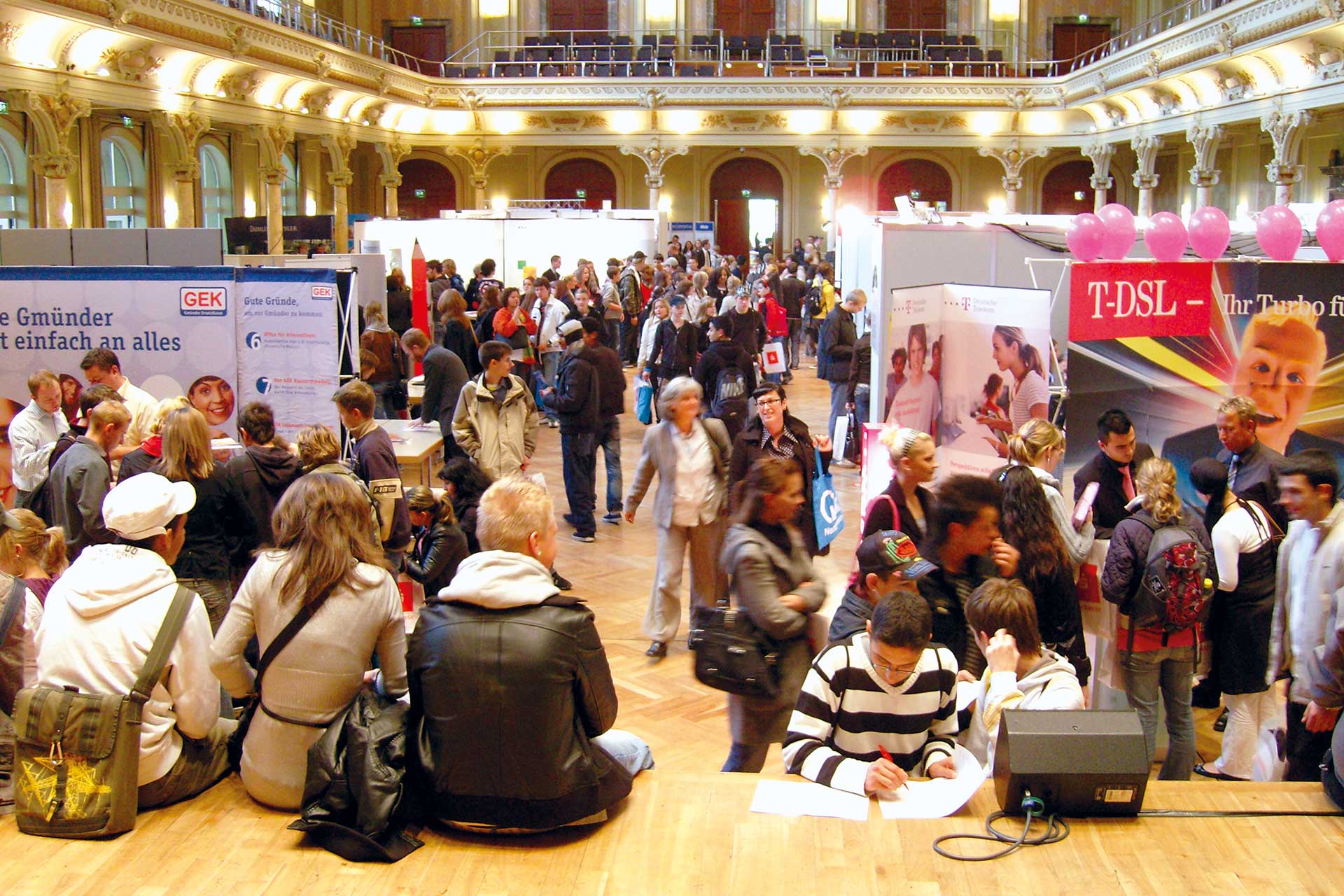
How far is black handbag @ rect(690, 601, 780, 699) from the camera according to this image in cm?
Result: 338

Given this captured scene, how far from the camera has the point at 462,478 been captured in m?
5.10

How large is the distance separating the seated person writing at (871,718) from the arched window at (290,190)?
22729 millimetres

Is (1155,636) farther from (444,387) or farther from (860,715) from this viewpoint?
(444,387)

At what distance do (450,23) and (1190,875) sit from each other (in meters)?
27.6

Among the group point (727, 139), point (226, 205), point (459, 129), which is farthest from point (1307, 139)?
point (226, 205)

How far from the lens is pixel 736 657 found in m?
3.38

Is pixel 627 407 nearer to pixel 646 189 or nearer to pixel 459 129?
pixel 459 129

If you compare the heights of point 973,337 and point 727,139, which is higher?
point 727,139

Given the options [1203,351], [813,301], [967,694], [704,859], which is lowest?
[704,859]

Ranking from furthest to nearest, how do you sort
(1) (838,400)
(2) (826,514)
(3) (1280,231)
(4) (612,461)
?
(1) (838,400)
(4) (612,461)
(3) (1280,231)
(2) (826,514)

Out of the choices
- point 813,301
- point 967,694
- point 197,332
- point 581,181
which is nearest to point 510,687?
point 967,694

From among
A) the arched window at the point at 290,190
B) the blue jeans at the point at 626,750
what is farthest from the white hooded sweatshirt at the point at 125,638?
the arched window at the point at 290,190

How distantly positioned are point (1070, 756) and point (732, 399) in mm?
4593

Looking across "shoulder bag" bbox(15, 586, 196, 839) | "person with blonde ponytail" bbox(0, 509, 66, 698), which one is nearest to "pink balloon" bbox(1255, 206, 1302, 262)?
"shoulder bag" bbox(15, 586, 196, 839)
